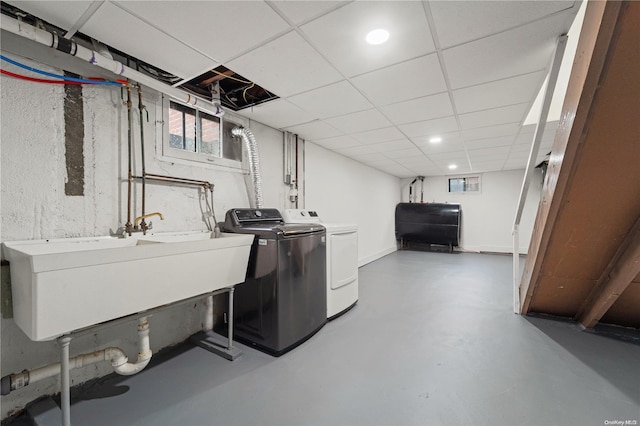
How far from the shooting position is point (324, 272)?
96.3 inches

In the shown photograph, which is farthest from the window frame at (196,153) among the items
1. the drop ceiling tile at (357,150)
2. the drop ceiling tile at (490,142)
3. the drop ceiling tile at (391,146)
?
the drop ceiling tile at (490,142)

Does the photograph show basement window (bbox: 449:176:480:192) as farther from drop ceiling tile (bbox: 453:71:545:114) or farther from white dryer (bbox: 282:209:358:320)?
white dryer (bbox: 282:209:358:320)

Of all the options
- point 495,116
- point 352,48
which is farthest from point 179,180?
point 495,116

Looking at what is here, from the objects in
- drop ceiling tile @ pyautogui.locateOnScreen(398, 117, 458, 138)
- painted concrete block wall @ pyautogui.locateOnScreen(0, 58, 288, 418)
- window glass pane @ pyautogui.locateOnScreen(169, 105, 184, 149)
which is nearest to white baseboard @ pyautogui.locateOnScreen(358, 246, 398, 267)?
drop ceiling tile @ pyautogui.locateOnScreen(398, 117, 458, 138)

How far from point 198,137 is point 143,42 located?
2.93ft

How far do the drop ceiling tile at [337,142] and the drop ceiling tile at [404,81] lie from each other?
1201 mm

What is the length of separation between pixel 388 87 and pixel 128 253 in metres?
2.16

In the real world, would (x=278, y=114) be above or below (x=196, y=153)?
above

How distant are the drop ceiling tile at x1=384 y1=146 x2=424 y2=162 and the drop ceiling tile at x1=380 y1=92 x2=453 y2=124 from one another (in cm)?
139

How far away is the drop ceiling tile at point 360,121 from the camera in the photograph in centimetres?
268

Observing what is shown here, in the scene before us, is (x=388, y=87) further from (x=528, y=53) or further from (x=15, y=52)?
(x=15, y=52)

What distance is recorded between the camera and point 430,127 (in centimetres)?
308

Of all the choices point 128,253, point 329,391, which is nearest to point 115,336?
point 128,253

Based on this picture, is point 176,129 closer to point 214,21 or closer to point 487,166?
point 214,21
